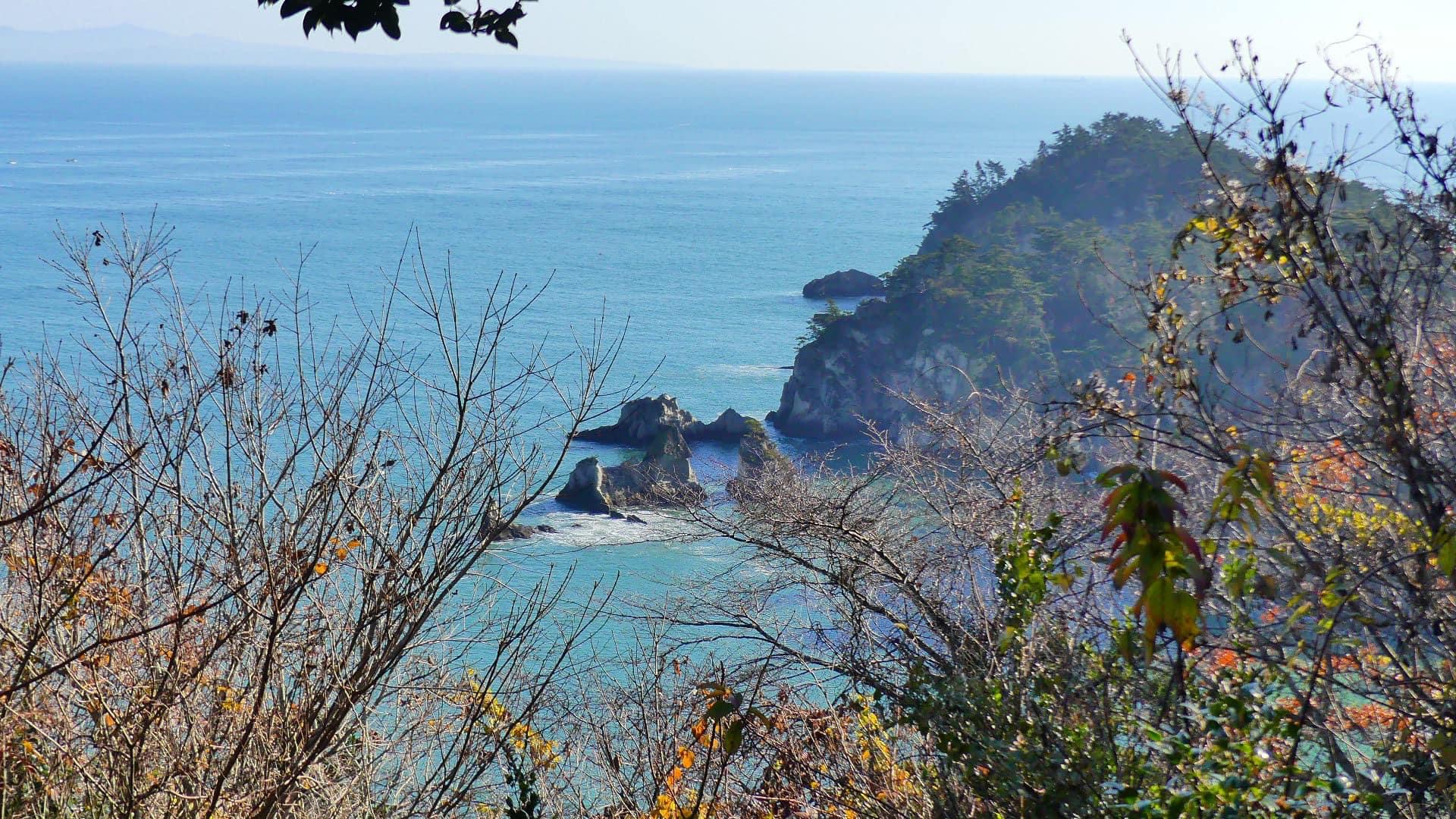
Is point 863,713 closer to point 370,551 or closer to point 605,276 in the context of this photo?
point 370,551

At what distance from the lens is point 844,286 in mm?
75062

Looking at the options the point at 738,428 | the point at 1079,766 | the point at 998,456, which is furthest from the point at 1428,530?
the point at 738,428

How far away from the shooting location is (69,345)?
41.3 meters

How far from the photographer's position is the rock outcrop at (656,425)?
46.3m

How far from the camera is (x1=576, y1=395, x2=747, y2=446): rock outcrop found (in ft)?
152

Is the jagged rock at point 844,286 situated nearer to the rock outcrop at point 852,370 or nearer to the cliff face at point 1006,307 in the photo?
the cliff face at point 1006,307

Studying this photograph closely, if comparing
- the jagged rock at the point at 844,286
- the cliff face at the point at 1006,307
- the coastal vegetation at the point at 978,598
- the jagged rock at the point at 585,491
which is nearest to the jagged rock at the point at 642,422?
the cliff face at the point at 1006,307

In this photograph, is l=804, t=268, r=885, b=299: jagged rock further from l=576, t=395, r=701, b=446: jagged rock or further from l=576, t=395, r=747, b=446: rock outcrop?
l=576, t=395, r=701, b=446: jagged rock

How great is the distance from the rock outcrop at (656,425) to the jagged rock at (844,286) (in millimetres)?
27641

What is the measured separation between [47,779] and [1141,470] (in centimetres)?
471

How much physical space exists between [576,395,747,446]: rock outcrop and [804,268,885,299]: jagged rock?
27641 millimetres

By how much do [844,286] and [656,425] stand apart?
32.0 m

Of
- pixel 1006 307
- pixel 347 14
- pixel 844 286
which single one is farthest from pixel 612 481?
pixel 844 286

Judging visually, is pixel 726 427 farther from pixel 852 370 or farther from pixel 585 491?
pixel 585 491
